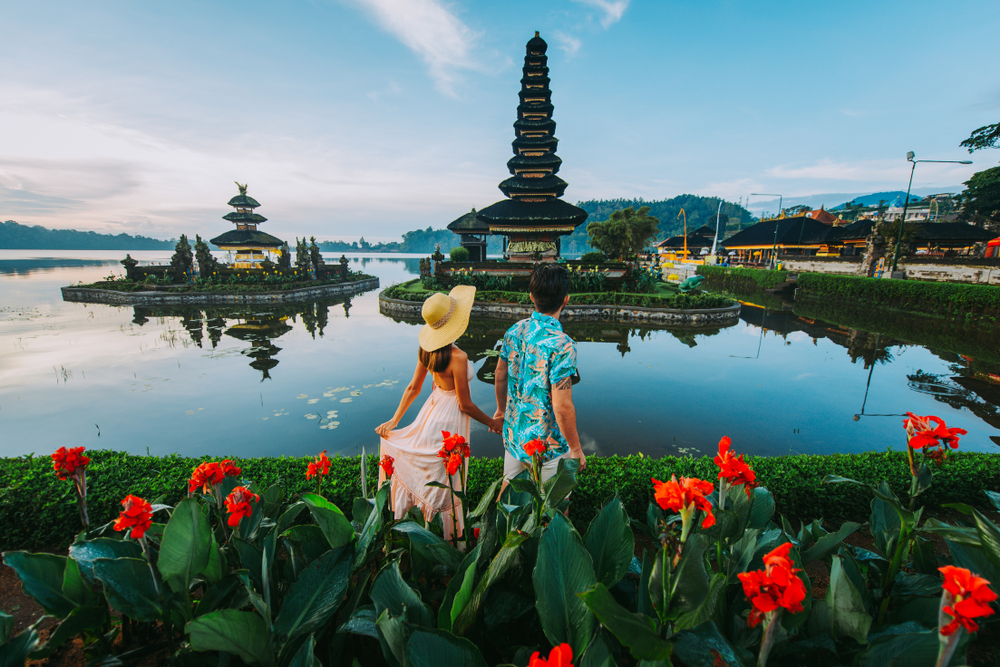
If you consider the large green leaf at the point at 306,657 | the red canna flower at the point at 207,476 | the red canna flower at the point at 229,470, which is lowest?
the large green leaf at the point at 306,657

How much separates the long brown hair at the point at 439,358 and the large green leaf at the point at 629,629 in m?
1.76

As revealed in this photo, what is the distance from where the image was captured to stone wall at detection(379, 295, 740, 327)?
14070 mm

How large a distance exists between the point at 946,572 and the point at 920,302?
21.2m

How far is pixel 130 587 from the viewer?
118cm

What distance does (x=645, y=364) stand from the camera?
8719 millimetres

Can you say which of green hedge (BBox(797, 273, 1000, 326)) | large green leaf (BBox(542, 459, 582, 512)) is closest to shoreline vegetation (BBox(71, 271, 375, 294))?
large green leaf (BBox(542, 459, 582, 512))

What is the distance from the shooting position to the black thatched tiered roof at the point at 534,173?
1995cm

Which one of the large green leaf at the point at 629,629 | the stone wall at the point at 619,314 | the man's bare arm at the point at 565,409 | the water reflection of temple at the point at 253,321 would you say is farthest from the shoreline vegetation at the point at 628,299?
the large green leaf at the point at 629,629

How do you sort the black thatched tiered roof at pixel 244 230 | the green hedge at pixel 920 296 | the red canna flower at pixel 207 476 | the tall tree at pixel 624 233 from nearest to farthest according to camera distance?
the red canna flower at pixel 207 476 < the green hedge at pixel 920 296 < the black thatched tiered roof at pixel 244 230 < the tall tree at pixel 624 233

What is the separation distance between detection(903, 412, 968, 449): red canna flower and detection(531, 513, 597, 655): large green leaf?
1330 millimetres

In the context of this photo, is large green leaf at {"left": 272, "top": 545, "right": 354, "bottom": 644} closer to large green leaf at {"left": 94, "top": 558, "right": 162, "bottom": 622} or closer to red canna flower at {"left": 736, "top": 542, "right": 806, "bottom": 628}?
large green leaf at {"left": 94, "top": 558, "right": 162, "bottom": 622}

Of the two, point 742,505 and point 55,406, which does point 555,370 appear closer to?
point 742,505

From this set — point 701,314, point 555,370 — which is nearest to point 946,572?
point 555,370

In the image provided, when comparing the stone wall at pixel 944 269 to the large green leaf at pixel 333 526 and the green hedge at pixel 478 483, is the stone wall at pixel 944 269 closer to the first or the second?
the green hedge at pixel 478 483
